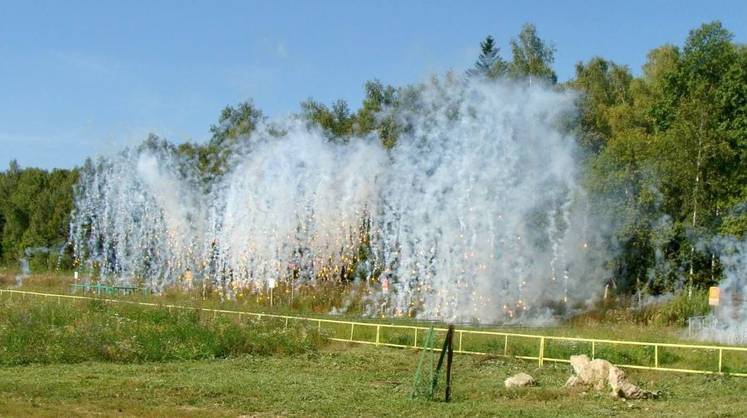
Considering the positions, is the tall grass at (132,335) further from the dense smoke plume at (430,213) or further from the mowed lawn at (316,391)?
the dense smoke plume at (430,213)

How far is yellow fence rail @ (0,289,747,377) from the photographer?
26984mm

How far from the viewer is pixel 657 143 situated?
4847 centimetres

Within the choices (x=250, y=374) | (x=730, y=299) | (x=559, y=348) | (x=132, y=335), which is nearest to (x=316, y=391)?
(x=250, y=374)

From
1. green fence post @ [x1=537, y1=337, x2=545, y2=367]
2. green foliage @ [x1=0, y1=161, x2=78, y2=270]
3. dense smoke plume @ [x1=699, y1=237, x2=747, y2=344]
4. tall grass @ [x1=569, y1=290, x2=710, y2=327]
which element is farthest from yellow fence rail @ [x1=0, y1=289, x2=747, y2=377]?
green foliage @ [x1=0, y1=161, x2=78, y2=270]

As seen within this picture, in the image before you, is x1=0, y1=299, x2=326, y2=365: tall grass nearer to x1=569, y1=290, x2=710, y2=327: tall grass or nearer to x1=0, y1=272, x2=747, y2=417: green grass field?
x1=0, y1=272, x2=747, y2=417: green grass field

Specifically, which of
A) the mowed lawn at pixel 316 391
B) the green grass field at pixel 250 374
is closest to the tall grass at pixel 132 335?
the green grass field at pixel 250 374

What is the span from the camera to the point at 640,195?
46969 mm

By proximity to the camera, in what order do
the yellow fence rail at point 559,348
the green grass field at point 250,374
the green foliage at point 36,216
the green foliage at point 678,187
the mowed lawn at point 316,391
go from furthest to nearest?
the green foliage at point 36,216 → the green foliage at point 678,187 → the yellow fence rail at point 559,348 → the green grass field at point 250,374 → the mowed lawn at point 316,391

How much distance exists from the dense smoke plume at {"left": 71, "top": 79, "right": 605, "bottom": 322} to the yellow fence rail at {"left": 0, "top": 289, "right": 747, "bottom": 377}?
8.45 metres

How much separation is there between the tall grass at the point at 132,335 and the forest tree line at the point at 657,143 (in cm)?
2188

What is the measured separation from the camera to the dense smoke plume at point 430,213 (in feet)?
141

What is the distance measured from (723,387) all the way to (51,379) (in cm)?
1762

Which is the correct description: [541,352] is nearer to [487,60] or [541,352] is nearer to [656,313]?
[656,313]

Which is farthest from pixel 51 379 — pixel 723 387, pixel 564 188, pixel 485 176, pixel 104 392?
pixel 564 188
